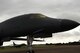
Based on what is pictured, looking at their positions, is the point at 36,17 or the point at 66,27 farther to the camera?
the point at 36,17

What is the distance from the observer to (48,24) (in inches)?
689

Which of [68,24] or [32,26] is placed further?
[32,26]

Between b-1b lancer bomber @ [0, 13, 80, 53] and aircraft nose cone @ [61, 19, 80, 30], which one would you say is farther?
b-1b lancer bomber @ [0, 13, 80, 53]

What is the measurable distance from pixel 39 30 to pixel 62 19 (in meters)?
2.20

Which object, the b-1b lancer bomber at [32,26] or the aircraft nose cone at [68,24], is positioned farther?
the b-1b lancer bomber at [32,26]

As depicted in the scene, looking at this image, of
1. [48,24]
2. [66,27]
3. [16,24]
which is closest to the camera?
[66,27]

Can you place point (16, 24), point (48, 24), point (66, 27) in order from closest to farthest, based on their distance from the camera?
1. point (66, 27)
2. point (48, 24)
3. point (16, 24)

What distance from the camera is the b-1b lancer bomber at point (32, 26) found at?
16.8m

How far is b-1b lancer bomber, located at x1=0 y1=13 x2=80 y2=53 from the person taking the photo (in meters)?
16.8

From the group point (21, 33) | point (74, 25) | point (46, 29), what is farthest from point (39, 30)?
point (74, 25)

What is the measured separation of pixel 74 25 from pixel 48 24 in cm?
228

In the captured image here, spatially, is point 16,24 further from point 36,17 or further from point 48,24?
point 48,24

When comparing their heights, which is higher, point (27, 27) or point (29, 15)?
point (29, 15)

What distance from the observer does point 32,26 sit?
18141 millimetres
